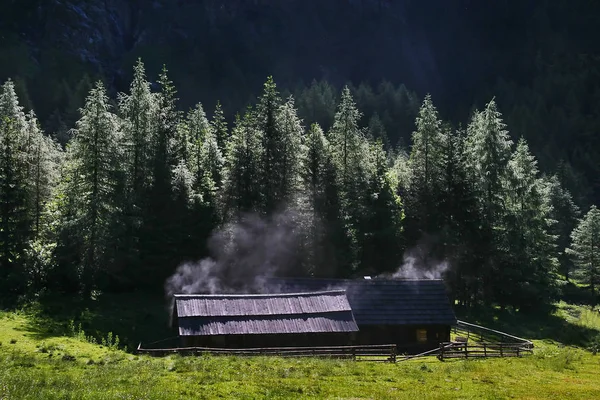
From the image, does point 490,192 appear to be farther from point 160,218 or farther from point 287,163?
point 160,218

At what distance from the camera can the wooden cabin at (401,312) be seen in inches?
1535

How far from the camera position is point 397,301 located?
3997 centimetres

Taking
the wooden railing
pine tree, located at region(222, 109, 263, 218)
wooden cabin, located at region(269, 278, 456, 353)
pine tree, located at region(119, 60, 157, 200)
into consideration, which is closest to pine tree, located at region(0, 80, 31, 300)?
pine tree, located at region(119, 60, 157, 200)

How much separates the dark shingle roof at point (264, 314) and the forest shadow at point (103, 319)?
2900 millimetres

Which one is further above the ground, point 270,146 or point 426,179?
point 270,146

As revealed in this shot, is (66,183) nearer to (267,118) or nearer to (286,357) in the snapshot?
(267,118)

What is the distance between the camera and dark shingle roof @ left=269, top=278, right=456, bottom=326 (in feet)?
128

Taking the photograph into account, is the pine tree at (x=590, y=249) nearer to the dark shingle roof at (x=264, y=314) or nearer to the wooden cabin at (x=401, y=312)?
the wooden cabin at (x=401, y=312)

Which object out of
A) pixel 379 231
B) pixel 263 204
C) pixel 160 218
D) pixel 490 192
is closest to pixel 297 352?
pixel 263 204

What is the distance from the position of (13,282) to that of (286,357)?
19493mm

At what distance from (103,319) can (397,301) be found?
18.4m

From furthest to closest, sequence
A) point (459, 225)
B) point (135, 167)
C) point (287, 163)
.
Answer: point (459, 225)
point (287, 163)
point (135, 167)

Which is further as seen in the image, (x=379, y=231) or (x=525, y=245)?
(x=525, y=245)

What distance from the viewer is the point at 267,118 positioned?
52438mm
